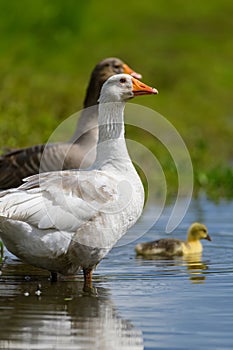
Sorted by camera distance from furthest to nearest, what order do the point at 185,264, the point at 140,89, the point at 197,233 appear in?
the point at 197,233 < the point at 185,264 < the point at 140,89

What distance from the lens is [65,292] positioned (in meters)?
8.16

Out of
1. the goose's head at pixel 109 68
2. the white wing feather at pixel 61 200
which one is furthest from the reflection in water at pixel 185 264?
the goose's head at pixel 109 68

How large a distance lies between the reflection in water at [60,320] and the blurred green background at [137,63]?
518cm

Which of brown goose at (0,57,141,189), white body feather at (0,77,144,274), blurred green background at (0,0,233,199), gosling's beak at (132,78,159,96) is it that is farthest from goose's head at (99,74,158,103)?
blurred green background at (0,0,233,199)

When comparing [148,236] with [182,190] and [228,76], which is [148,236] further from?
[228,76]

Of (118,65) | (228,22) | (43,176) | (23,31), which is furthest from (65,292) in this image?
(228,22)

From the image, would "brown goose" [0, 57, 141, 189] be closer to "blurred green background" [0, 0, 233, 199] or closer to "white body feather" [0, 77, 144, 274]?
"blurred green background" [0, 0, 233, 199]

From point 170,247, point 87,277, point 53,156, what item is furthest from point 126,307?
point 53,156

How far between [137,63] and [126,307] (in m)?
28.6

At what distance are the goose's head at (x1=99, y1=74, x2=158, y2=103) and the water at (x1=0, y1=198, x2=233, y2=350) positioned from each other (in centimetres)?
167

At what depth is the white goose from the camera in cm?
800

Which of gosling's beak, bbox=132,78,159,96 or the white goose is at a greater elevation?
gosling's beak, bbox=132,78,159,96

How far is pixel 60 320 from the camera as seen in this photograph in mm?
6910

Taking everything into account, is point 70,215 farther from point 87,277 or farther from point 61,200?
point 87,277
